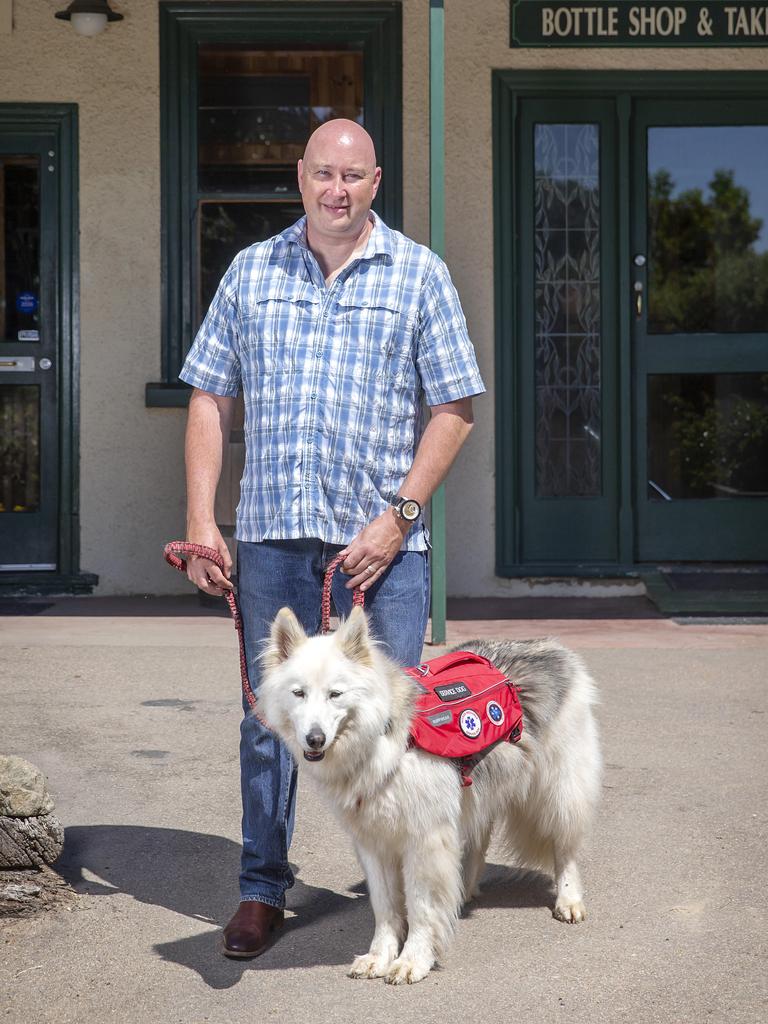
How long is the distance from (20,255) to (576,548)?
4.17 meters

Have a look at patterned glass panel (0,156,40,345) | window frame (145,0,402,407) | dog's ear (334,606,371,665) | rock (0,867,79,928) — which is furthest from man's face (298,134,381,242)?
patterned glass panel (0,156,40,345)

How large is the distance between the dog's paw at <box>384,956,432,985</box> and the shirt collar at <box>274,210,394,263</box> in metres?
1.89

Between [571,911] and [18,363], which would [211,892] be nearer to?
[571,911]

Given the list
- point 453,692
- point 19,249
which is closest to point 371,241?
point 453,692

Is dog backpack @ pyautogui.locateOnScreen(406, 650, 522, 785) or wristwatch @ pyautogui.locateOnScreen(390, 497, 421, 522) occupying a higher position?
wristwatch @ pyautogui.locateOnScreen(390, 497, 421, 522)

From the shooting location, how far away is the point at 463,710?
3.81 m

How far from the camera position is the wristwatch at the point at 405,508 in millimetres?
3846

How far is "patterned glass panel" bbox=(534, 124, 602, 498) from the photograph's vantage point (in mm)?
9461

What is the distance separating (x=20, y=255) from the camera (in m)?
9.49

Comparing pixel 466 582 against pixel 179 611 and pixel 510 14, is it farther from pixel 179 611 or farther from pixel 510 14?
pixel 510 14

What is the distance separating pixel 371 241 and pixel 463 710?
132 centimetres

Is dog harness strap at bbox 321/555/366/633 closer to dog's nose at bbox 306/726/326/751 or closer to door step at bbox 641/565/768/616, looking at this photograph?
dog's nose at bbox 306/726/326/751

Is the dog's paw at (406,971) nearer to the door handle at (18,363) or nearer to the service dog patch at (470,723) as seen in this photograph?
the service dog patch at (470,723)

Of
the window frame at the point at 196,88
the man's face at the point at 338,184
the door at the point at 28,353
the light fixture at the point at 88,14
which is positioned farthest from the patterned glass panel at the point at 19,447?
the man's face at the point at 338,184
